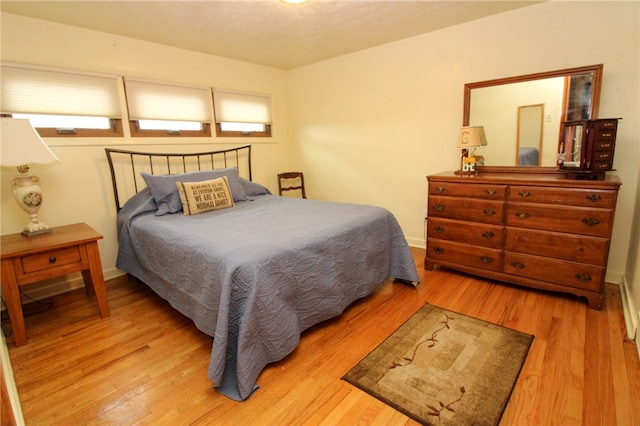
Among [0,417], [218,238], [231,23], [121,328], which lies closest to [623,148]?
[218,238]

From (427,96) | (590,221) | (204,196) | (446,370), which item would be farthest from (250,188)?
(590,221)

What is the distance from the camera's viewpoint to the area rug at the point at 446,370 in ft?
4.73

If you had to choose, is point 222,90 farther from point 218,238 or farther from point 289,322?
point 289,322

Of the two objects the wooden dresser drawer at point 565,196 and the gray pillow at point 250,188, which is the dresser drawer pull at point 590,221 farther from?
the gray pillow at point 250,188

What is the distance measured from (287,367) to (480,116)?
103 inches

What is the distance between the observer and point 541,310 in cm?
221

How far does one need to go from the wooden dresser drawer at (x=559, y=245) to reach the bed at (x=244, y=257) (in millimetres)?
803

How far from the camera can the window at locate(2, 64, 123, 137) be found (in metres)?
2.40

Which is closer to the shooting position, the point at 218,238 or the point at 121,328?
the point at 218,238

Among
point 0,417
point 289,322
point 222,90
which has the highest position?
point 222,90

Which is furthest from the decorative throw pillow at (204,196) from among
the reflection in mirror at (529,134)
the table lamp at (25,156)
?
the reflection in mirror at (529,134)

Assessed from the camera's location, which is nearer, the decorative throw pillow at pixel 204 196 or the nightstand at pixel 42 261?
the nightstand at pixel 42 261

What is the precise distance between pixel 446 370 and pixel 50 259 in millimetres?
2458

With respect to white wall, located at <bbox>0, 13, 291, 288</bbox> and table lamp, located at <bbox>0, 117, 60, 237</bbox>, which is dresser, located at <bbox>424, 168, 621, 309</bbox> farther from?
table lamp, located at <bbox>0, 117, 60, 237</bbox>
